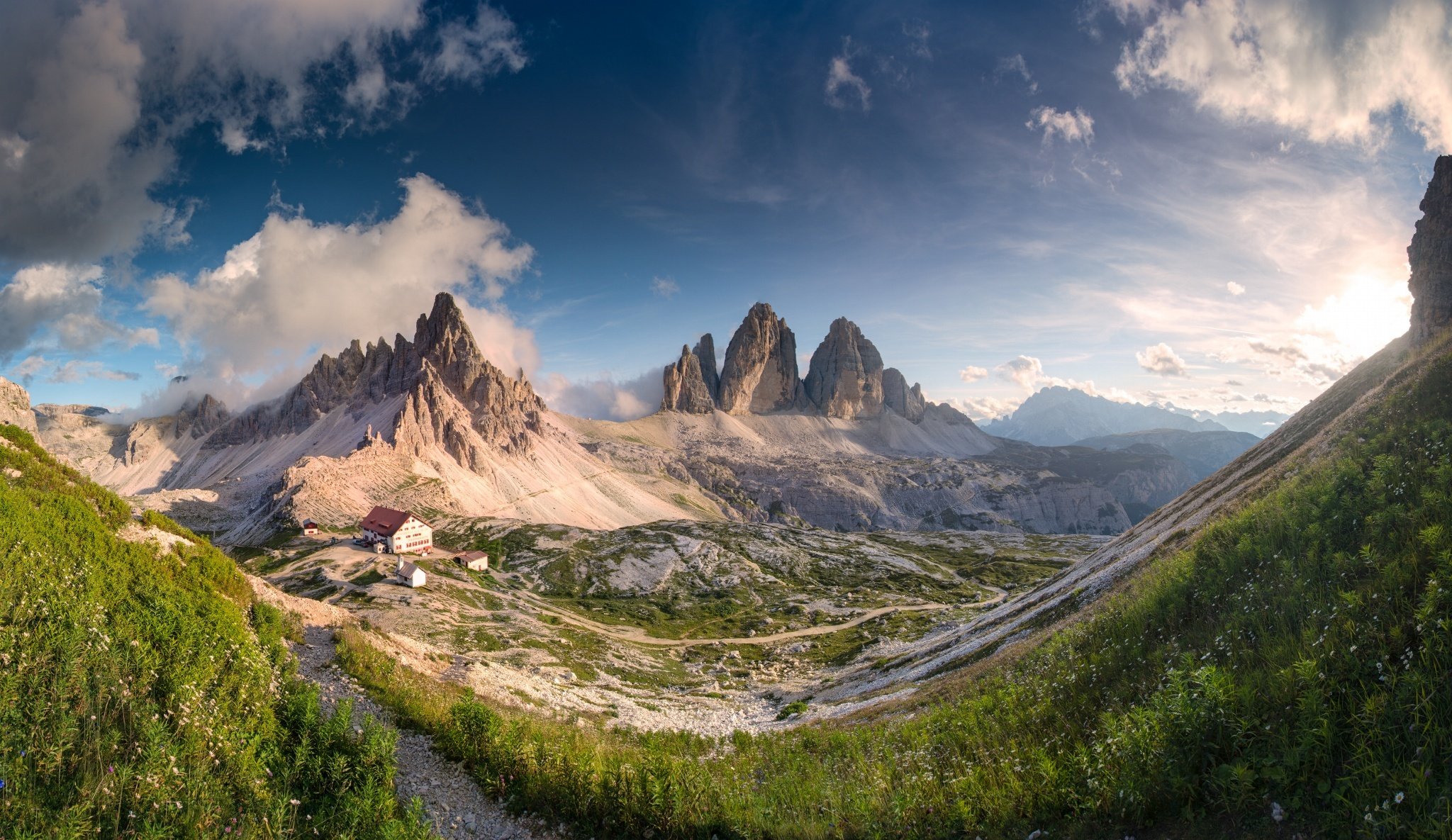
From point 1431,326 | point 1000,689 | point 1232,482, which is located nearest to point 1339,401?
point 1232,482

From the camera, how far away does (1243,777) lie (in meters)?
7.27

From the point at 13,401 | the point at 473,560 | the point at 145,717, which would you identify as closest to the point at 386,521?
the point at 473,560

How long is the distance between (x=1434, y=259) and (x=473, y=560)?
482 feet

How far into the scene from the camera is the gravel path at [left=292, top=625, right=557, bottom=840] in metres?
11.3

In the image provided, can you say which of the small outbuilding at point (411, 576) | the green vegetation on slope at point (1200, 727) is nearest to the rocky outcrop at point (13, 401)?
the small outbuilding at point (411, 576)

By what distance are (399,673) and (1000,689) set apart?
2370 centimetres

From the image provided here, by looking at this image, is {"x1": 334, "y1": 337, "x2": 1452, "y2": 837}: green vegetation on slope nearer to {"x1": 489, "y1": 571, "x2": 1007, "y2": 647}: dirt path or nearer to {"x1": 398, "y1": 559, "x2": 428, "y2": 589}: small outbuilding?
{"x1": 489, "y1": 571, "x2": 1007, "y2": 647}: dirt path

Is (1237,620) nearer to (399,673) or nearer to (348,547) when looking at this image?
(399,673)

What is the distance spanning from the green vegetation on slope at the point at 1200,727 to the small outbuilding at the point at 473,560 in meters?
96.2

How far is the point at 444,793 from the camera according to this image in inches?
493

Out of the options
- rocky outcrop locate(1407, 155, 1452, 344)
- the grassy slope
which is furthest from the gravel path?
rocky outcrop locate(1407, 155, 1452, 344)

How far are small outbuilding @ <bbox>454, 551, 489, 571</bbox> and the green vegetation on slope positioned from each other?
96.2m

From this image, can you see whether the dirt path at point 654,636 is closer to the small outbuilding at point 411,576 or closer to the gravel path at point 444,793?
the small outbuilding at point 411,576

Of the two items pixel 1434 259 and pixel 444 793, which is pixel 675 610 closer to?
pixel 444 793
